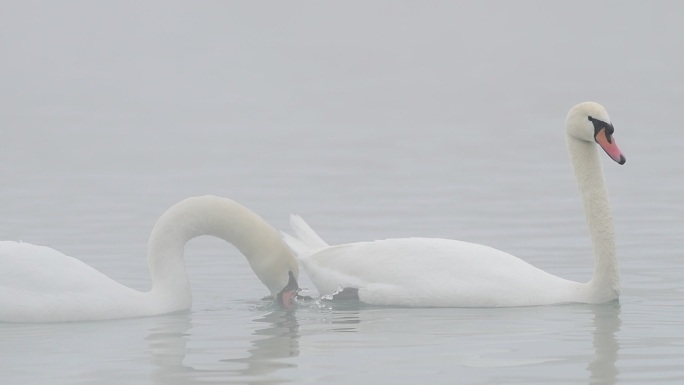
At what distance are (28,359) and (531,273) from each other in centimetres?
358

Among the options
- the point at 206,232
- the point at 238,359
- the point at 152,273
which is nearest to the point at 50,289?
the point at 152,273

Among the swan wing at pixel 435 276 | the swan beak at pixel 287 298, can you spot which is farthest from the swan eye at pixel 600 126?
the swan beak at pixel 287 298

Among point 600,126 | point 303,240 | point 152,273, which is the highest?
point 600,126

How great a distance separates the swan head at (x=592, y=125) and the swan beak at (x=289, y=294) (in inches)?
84.2

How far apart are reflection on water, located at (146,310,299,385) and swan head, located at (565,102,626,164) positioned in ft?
7.53

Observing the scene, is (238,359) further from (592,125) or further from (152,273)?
(592,125)

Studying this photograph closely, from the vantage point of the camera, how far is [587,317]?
10.6 m

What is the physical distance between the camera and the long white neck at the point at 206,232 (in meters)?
11.0

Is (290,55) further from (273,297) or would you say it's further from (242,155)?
(273,297)

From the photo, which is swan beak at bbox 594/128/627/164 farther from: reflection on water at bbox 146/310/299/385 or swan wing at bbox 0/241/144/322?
swan wing at bbox 0/241/144/322

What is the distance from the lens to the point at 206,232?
442 inches

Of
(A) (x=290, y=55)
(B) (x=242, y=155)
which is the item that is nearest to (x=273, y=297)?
(B) (x=242, y=155)

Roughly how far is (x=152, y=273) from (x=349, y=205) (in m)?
6.23

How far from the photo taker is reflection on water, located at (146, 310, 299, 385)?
28.4ft
